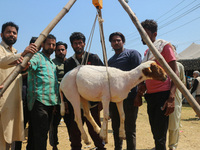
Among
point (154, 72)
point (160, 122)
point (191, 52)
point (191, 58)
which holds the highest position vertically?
point (191, 52)

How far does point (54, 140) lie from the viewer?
437 centimetres

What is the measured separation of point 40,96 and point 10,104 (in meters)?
0.51

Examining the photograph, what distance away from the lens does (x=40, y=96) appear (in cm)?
312

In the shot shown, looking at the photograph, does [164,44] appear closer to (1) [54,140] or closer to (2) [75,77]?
(2) [75,77]

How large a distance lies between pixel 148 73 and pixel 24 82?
265 centimetres

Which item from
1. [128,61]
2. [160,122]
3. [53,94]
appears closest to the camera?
[160,122]

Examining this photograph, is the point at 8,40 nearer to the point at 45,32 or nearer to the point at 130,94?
the point at 45,32

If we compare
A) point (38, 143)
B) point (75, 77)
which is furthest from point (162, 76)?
point (38, 143)

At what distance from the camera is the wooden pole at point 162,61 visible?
7.93 ft

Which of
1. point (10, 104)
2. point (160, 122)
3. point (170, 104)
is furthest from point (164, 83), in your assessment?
point (10, 104)

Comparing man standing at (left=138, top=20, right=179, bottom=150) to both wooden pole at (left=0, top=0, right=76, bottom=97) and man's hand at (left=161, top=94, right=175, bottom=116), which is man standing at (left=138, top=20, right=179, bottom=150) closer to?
man's hand at (left=161, top=94, right=175, bottom=116)

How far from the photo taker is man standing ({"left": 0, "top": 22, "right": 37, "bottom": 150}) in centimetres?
306

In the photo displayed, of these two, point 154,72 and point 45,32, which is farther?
point 45,32

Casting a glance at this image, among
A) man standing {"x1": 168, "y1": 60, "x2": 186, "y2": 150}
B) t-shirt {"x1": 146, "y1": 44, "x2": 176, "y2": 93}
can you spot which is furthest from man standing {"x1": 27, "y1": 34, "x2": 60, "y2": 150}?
man standing {"x1": 168, "y1": 60, "x2": 186, "y2": 150}
